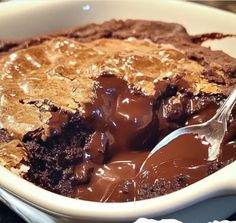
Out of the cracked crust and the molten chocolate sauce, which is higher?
the cracked crust

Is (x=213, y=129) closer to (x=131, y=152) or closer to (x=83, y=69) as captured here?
(x=131, y=152)

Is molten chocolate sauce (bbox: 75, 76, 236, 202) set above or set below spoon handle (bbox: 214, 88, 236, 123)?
below

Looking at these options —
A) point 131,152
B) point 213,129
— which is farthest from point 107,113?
point 213,129

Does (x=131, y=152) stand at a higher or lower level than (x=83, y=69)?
lower

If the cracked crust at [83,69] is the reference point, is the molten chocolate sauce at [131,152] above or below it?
below
